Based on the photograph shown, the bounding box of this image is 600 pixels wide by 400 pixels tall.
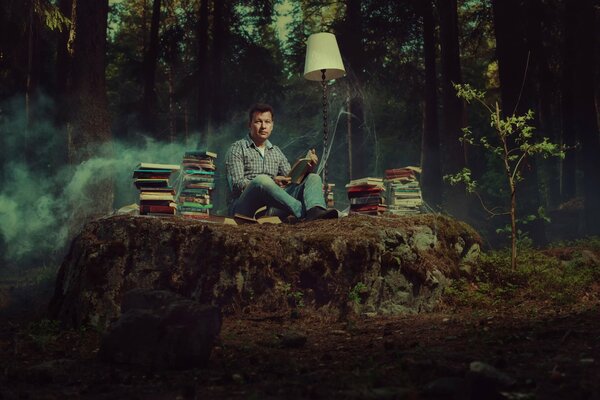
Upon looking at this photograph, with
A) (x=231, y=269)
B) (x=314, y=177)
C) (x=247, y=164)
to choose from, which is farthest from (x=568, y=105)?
(x=231, y=269)

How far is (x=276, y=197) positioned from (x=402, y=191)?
9.05 ft

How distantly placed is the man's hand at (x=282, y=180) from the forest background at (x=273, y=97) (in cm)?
349

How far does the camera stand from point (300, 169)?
24.9 ft

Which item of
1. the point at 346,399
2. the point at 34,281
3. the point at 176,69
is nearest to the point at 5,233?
the point at 34,281

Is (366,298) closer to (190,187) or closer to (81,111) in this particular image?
(190,187)

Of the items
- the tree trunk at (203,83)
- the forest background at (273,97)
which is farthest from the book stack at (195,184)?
the tree trunk at (203,83)

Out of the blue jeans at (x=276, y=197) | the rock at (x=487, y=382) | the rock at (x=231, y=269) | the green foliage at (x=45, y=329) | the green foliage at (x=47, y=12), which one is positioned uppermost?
the green foliage at (x=47, y=12)

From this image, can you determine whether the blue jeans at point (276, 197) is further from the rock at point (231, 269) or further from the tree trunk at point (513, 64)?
the tree trunk at point (513, 64)

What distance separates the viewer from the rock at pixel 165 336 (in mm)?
4465

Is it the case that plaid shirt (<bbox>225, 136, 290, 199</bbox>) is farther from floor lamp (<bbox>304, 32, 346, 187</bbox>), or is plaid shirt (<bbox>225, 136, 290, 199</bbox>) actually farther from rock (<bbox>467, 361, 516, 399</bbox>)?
rock (<bbox>467, 361, 516, 399</bbox>)

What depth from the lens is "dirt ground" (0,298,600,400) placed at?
3.46 metres

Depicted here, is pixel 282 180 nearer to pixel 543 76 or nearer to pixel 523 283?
pixel 523 283

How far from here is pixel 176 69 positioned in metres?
32.0

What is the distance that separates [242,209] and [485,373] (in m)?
4.61
